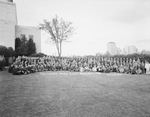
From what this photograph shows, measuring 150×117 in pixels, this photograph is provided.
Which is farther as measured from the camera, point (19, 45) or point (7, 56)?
point (19, 45)

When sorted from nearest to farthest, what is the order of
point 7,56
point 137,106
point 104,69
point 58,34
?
point 137,106 → point 104,69 → point 7,56 → point 58,34

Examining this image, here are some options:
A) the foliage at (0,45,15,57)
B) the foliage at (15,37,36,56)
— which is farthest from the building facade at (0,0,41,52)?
the foliage at (0,45,15,57)

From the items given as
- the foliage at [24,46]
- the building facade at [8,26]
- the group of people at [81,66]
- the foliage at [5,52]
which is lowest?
the group of people at [81,66]

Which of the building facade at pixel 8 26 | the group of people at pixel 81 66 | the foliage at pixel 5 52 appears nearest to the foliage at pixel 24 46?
the building facade at pixel 8 26

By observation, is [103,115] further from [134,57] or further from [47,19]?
[47,19]

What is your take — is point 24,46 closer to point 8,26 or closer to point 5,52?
point 8,26

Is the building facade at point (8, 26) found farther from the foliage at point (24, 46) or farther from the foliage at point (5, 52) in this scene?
the foliage at point (5, 52)

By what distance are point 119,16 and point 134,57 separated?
15.9ft

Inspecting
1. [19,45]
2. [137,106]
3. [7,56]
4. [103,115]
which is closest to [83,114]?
[103,115]

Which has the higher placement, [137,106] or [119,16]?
[119,16]

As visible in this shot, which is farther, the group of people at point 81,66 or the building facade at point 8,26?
the building facade at point 8,26

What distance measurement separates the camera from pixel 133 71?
480 inches

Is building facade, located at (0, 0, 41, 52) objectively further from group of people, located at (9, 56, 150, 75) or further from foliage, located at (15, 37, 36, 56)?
group of people, located at (9, 56, 150, 75)

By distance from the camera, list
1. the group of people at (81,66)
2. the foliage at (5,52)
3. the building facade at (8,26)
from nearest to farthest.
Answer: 1. the group of people at (81,66)
2. the foliage at (5,52)
3. the building facade at (8,26)
